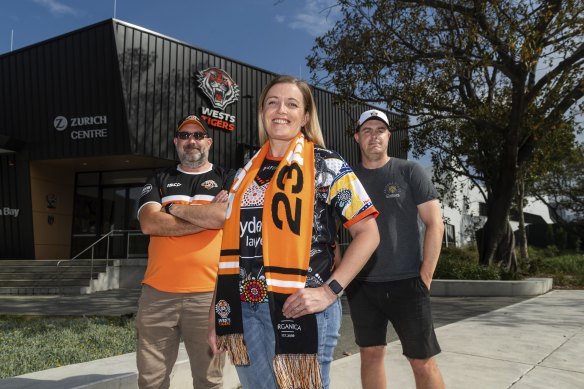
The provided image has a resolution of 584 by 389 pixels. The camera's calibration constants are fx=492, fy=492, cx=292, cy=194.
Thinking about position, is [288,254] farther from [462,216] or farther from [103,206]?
[462,216]

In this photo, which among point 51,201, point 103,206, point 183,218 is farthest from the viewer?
point 103,206

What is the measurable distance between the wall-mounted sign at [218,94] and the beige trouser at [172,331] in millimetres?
18052

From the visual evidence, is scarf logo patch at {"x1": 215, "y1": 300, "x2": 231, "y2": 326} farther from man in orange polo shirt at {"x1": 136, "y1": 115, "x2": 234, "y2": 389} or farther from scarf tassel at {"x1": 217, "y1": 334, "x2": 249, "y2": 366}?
man in orange polo shirt at {"x1": 136, "y1": 115, "x2": 234, "y2": 389}

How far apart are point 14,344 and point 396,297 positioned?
4.59 meters

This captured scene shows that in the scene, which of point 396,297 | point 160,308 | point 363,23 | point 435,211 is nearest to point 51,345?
point 160,308

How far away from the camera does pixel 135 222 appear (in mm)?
20781

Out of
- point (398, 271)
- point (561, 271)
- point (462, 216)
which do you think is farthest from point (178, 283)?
point (462, 216)

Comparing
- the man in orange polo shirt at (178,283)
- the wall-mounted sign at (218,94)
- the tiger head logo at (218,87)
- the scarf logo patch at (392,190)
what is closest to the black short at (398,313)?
the scarf logo patch at (392,190)

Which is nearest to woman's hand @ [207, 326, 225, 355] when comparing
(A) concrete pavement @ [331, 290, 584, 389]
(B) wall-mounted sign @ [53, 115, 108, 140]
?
(A) concrete pavement @ [331, 290, 584, 389]

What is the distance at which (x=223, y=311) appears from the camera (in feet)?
6.57

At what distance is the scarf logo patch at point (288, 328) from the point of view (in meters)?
1.79

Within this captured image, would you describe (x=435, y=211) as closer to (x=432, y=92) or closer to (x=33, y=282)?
(x=432, y=92)

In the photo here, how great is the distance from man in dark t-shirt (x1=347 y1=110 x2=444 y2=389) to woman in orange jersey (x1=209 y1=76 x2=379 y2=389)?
1.26 m

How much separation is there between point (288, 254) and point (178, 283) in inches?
58.3
